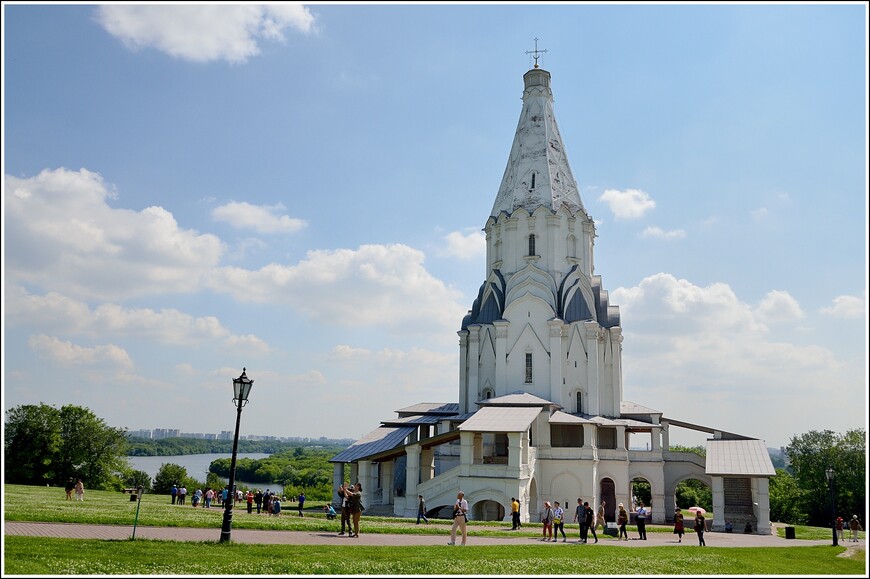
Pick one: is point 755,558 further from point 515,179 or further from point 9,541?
point 515,179

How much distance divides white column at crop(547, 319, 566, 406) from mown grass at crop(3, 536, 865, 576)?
22298 millimetres

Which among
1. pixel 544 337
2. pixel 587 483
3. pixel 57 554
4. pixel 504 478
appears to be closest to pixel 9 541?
pixel 57 554

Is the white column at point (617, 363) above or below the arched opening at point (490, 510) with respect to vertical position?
above

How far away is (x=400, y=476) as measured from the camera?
43.9m

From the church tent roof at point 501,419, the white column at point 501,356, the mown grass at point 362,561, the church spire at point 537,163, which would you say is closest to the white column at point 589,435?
the church tent roof at point 501,419

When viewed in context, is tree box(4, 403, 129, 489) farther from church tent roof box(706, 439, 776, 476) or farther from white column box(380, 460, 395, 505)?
church tent roof box(706, 439, 776, 476)

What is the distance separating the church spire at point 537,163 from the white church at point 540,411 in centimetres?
9

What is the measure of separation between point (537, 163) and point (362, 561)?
34802 mm

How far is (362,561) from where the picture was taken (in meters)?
13.4

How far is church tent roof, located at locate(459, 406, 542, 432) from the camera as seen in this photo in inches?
1222

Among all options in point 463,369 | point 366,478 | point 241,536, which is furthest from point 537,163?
point 241,536

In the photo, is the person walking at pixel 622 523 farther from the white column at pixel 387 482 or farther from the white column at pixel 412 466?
the white column at pixel 387 482

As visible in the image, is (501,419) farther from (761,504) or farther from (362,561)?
(362,561)

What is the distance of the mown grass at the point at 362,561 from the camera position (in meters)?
12.0
